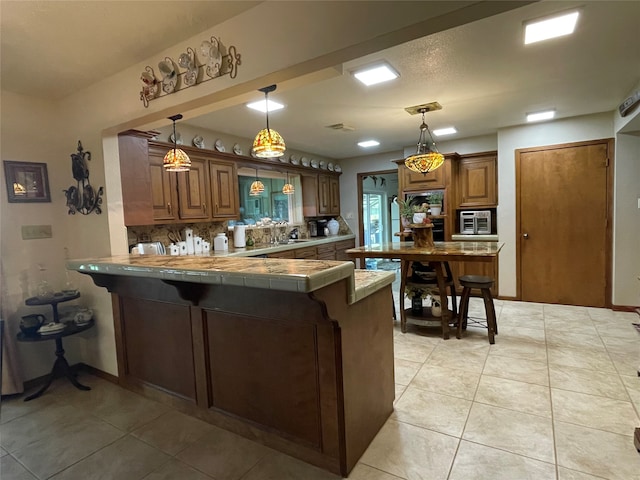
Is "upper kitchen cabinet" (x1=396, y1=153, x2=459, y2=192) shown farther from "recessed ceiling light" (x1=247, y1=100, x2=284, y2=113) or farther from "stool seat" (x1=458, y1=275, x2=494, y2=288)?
"recessed ceiling light" (x1=247, y1=100, x2=284, y2=113)

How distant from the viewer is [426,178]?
526 centimetres

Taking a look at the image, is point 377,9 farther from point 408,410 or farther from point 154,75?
point 408,410

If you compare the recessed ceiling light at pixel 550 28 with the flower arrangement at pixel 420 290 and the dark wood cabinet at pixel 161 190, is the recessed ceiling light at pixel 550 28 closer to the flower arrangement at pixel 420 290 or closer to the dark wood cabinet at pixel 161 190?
the flower arrangement at pixel 420 290

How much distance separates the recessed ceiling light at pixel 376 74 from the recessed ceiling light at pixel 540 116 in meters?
2.37

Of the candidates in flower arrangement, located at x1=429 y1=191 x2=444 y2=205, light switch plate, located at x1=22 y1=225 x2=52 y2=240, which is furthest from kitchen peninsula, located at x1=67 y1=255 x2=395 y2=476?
flower arrangement, located at x1=429 y1=191 x2=444 y2=205

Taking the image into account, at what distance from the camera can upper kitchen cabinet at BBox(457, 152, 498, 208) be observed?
5.07 meters

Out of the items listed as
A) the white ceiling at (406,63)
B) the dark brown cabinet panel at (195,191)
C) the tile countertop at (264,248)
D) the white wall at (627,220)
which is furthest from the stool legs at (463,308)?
the dark brown cabinet panel at (195,191)

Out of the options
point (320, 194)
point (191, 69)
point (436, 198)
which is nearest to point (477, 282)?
point (436, 198)

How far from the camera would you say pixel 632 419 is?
203 centimetres

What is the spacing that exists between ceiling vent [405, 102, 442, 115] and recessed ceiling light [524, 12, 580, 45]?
125cm

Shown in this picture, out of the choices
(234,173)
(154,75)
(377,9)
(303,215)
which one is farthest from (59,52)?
(303,215)

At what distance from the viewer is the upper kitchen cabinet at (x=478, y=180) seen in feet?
16.6

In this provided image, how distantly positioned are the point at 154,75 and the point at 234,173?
2151 millimetres

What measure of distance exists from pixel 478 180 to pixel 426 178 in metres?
0.79
